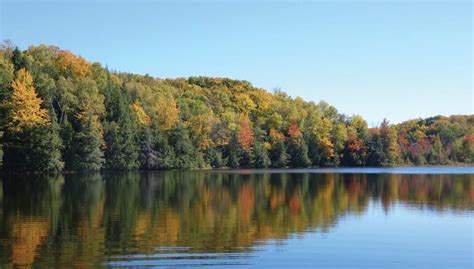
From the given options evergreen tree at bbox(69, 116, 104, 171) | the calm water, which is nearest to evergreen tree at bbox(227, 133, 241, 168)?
evergreen tree at bbox(69, 116, 104, 171)

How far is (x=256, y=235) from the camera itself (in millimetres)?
21672

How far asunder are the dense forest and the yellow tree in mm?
116

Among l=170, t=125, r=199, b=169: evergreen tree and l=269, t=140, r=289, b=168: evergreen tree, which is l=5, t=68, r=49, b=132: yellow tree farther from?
l=269, t=140, r=289, b=168: evergreen tree

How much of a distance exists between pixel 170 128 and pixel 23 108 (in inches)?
1213

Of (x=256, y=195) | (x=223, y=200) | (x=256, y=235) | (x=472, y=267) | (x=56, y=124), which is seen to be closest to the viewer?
(x=472, y=267)

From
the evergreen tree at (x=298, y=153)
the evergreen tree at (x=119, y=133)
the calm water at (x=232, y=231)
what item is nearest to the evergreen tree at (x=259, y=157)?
the evergreen tree at (x=298, y=153)

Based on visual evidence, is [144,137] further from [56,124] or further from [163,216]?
[163,216]

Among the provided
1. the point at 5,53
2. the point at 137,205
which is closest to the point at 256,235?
the point at 137,205

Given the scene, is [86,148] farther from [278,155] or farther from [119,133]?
[278,155]

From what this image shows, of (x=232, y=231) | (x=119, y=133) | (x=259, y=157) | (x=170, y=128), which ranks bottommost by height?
(x=232, y=231)

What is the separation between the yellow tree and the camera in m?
64.6

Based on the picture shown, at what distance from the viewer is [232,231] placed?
22.5 meters

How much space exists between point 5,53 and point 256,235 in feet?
230

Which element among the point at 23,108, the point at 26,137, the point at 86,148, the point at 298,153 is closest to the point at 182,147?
the point at 86,148
